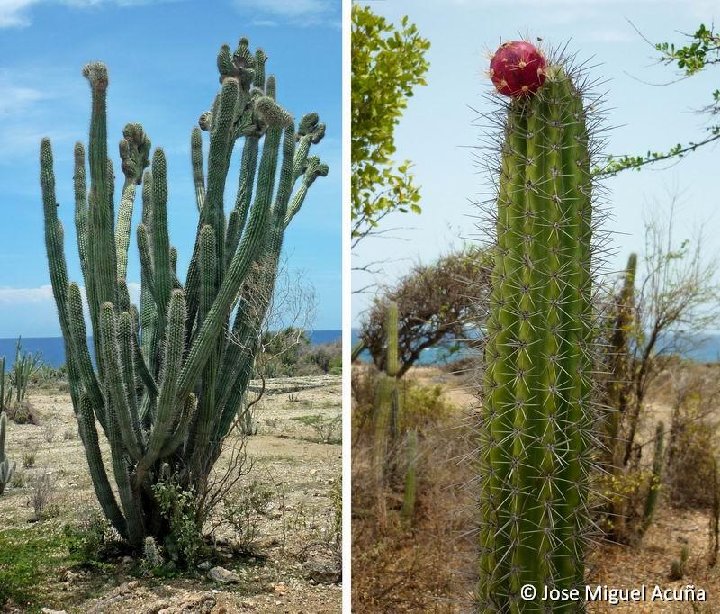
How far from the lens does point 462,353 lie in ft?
9.85

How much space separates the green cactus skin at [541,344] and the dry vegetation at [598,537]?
669mm

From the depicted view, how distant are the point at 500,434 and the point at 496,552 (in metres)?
0.26

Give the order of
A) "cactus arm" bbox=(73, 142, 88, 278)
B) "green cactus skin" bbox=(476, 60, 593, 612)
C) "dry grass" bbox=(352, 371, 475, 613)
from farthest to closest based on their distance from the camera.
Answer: "dry grass" bbox=(352, 371, 475, 613), "cactus arm" bbox=(73, 142, 88, 278), "green cactus skin" bbox=(476, 60, 593, 612)

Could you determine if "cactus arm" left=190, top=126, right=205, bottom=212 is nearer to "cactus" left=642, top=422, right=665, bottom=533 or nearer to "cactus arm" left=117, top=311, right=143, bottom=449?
"cactus arm" left=117, top=311, right=143, bottom=449

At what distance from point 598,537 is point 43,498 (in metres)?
1.77

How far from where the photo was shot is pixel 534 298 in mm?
1646

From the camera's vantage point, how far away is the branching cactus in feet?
7.73

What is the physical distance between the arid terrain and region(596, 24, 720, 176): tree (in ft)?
4.24

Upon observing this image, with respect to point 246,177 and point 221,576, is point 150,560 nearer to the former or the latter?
point 221,576

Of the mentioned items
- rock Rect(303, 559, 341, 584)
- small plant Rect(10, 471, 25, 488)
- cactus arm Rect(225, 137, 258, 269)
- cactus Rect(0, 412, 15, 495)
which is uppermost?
cactus arm Rect(225, 137, 258, 269)

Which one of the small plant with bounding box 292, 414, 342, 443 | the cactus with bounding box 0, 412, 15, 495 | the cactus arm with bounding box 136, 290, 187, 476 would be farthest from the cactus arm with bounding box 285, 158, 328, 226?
the cactus with bounding box 0, 412, 15, 495

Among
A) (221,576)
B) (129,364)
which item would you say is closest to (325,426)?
(221,576)

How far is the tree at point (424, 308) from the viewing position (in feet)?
9.71

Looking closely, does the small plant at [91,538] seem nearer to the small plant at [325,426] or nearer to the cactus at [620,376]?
the small plant at [325,426]
